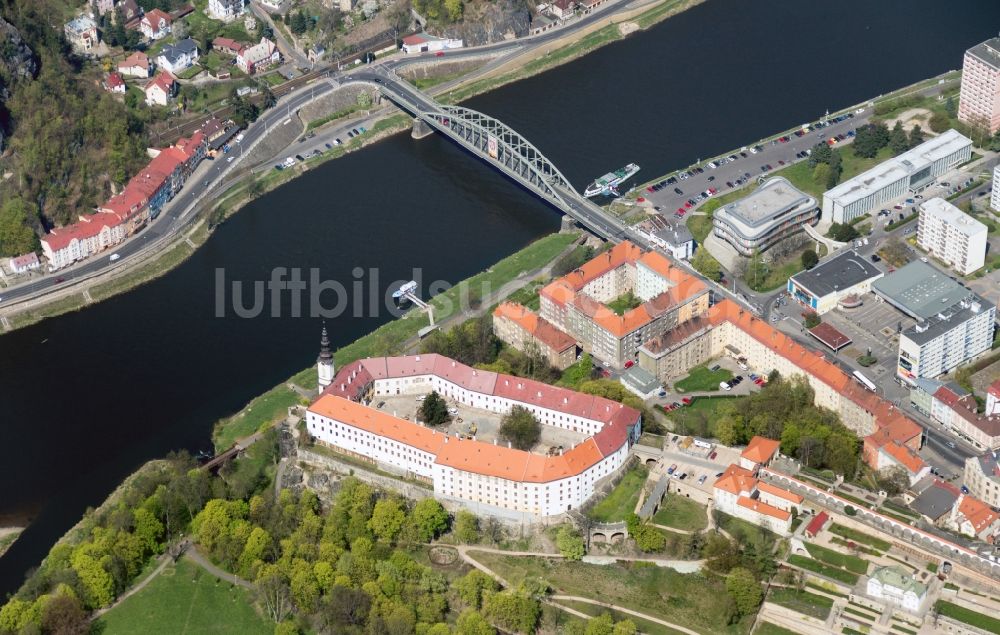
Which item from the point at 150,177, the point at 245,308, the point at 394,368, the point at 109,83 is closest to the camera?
the point at 394,368

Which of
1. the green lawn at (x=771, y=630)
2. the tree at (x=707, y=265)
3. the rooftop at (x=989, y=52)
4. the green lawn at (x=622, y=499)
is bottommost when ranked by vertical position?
the green lawn at (x=771, y=630)

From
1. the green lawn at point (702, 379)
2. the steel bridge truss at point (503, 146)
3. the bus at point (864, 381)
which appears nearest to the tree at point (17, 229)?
the steel bridge truss at point (503, 146)

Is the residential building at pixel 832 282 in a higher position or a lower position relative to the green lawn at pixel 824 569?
higher

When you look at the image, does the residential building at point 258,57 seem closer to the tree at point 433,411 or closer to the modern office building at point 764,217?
the modern office building at point 764,217

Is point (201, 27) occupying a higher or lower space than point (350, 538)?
higher

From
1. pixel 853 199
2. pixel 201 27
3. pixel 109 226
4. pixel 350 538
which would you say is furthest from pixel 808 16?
pixel 350 538

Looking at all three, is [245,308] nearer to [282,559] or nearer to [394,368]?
[394,368]

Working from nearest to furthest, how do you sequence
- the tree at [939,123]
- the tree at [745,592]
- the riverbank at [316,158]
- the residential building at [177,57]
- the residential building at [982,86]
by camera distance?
the tree at [745,592]
the riverbank at [316,158]
the residential building at [982,86]
the tree at [939,123]
the residential building at [177,57]

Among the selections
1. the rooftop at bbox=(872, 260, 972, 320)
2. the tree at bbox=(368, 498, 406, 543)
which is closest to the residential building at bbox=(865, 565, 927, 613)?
the rooftop at bbox=(872, 260, 972, 320)
